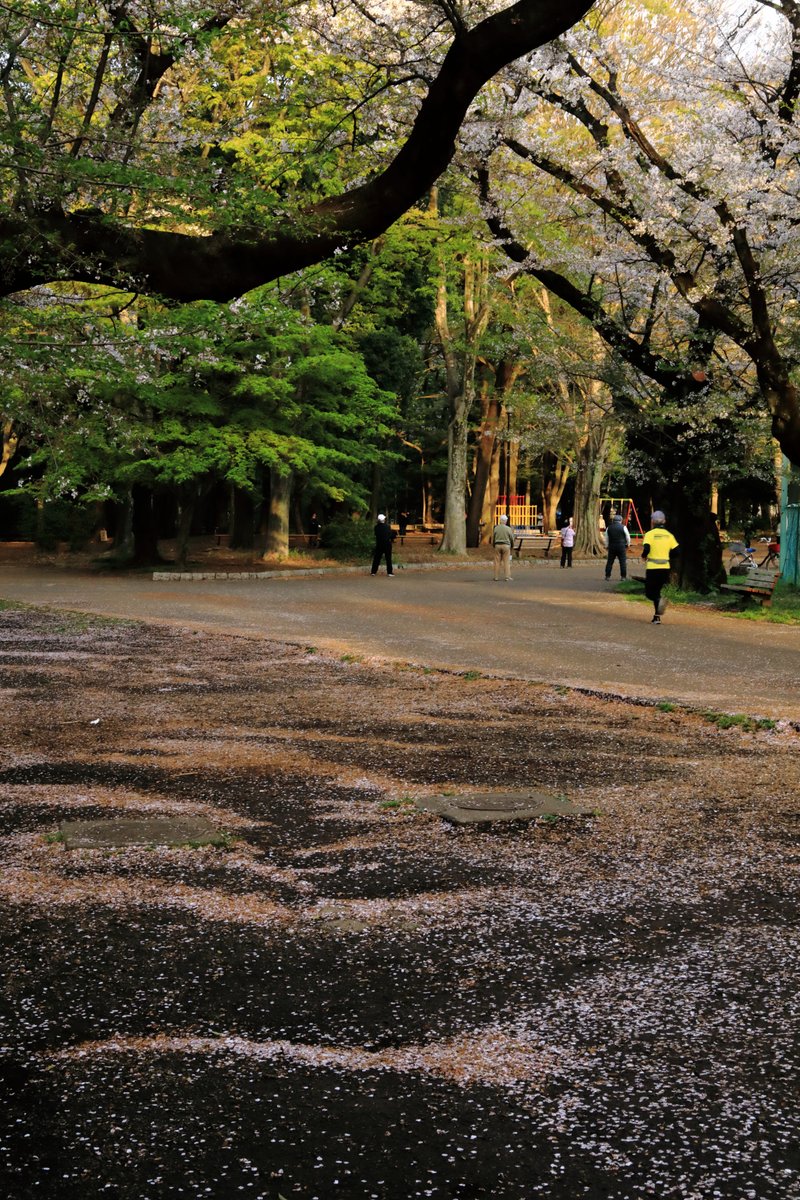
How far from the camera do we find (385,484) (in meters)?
59.4

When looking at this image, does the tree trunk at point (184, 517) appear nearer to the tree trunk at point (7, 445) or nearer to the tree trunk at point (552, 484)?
the tree trunk at point (7, 445)

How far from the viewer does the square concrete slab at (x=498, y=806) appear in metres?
7.38

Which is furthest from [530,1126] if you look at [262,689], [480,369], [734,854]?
[480,369]

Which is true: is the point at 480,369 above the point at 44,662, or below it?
above

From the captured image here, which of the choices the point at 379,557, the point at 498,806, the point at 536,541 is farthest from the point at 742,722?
the point at 536,541

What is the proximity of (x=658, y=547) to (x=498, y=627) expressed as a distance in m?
3.18

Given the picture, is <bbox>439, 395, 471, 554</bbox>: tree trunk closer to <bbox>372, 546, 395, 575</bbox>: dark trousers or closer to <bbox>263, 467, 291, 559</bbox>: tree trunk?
<bbox>263, 467, 291, 559</bbox>: tree trunk

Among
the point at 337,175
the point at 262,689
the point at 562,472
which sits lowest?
the point at 262,689

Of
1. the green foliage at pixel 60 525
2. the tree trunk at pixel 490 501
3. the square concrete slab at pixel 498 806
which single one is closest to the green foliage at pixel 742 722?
the square concrete slab at pixel 498 806

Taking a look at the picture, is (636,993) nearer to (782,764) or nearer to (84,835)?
(84,835)

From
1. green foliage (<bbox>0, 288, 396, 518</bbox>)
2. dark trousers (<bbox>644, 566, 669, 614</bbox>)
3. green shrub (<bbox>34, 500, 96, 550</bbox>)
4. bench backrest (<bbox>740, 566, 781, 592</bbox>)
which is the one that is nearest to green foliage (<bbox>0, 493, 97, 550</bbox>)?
green shrub (<bbox>34, 500, 96, 550</bbox>)

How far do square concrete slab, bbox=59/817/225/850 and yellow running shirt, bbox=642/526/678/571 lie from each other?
49.7 feet

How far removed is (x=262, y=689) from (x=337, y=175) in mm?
20123

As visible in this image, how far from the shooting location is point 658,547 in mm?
21594
